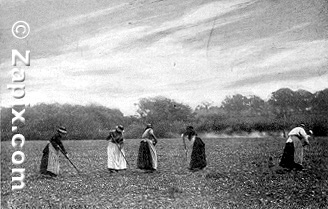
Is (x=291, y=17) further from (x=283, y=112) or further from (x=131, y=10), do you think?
(x=131, y=10)

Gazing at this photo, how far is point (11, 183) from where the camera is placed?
23.5ft

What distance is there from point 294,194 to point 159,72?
294 cm

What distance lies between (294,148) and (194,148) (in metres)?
1.67

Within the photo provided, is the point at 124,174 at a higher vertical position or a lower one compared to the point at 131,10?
lower

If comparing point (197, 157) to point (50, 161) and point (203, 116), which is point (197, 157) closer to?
point (203, 116)

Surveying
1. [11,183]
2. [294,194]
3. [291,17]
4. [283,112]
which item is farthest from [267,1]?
[11,183]

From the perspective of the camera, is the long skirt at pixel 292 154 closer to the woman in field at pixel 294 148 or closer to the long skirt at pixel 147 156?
the woman in field at pixel 294 148

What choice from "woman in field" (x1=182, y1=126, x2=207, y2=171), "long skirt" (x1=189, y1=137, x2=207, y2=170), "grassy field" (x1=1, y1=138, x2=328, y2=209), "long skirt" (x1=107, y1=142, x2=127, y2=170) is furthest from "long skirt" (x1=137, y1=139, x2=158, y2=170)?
"long skirt" (x1=189, y1=137, x2=207, y2=170)

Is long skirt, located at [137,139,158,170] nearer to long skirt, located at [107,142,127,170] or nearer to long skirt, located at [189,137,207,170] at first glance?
long skirt, located at [107,142,127,170]

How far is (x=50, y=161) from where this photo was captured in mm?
7391

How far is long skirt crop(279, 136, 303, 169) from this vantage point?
24.5 feet

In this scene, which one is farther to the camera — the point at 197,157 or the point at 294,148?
the point at 294,148

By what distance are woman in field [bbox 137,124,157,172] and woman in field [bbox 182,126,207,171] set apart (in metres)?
0.53

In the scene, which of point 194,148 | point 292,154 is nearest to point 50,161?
point 194,148
